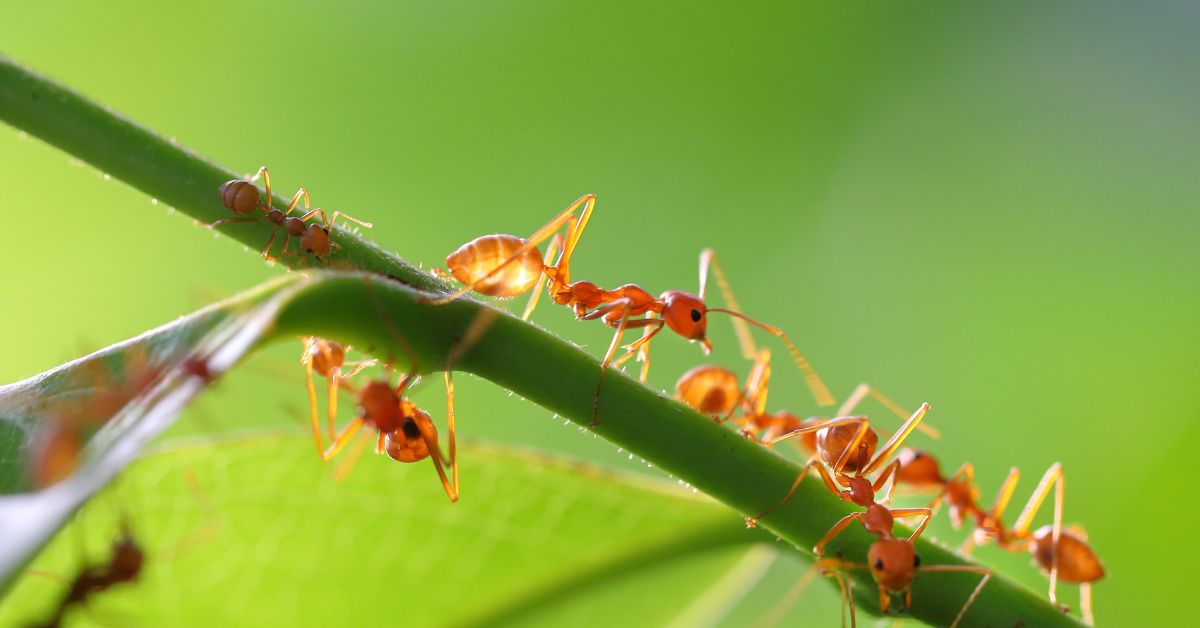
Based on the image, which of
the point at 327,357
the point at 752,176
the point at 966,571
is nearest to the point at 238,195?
the point at 327,357

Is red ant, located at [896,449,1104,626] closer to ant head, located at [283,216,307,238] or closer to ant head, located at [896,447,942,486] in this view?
ant head, located at [896,447,942,486]

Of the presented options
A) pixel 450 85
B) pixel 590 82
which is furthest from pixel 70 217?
pixel 590 82

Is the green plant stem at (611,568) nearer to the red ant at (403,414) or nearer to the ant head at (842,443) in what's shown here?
the ant head at (842,443)

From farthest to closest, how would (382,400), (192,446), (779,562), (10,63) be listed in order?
1. (779,562)
2. (192,446)
3. (382,400)
4. (10,63)

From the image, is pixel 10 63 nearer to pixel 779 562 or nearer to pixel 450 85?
pixel 779 562

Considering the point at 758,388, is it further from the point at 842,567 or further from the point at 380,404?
the point at 380,404

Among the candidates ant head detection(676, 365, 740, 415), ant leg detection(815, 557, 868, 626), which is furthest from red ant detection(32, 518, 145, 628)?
ant head detection(676, 365, 740, 415)
